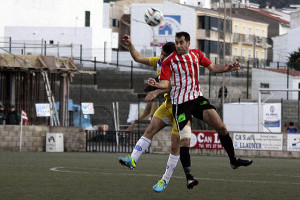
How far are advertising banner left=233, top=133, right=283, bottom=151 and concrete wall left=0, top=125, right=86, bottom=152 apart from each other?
7005 millimetres

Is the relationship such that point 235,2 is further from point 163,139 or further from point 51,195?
point 51,195

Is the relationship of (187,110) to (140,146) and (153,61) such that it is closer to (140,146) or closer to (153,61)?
(140,146)

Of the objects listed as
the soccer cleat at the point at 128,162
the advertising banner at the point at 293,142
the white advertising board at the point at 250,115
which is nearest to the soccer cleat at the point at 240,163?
the soccer cleat at the point at 128,162

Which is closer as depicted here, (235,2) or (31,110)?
(31,110)

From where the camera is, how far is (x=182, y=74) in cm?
1290

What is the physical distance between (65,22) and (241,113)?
46.4 metres

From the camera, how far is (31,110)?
3947 centimetres

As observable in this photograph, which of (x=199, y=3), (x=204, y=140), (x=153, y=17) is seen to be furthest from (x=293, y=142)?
(x=199, y=3)

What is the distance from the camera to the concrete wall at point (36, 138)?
111ft

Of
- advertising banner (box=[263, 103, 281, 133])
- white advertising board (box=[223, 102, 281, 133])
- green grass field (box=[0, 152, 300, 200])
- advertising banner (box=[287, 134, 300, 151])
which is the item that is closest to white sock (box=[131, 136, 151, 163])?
green grass field (box=[0, 152, 300, 200])

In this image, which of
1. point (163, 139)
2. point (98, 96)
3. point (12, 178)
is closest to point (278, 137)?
point (163, 139)

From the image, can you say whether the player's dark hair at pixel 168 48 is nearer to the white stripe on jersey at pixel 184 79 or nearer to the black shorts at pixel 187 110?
the white stripe on jersey at pixel 184 79

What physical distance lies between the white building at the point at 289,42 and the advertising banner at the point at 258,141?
56.8 m

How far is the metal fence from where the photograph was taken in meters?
34.7
